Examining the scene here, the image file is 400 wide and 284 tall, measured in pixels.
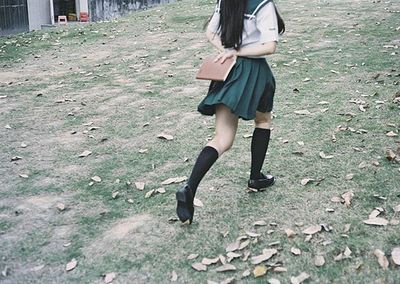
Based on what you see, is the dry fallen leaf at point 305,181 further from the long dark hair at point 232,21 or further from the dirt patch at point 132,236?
the long dark hair at point 232,21

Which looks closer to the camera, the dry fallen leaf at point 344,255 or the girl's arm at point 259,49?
the dry fallen leaf at point 344,255

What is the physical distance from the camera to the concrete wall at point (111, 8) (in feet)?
63.5

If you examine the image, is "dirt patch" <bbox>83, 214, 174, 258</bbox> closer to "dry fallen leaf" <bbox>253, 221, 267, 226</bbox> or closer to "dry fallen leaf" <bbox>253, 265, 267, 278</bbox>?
"dry fallen leaf" <bbox>253, 221, 267, 226</bbox>

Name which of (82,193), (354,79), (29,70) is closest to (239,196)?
(82,193)

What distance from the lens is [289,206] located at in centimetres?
345

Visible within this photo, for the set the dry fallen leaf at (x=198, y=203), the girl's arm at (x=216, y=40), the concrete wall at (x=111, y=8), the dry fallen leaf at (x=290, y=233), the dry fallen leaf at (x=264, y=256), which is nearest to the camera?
the dry fallen leaf at (x=264, y=256)

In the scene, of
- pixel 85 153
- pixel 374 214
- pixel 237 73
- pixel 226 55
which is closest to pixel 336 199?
pixel 374 214

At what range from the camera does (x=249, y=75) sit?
121 inches

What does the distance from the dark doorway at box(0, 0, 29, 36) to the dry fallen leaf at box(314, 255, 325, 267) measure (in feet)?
47.5

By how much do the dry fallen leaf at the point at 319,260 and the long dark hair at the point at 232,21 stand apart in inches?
54.8

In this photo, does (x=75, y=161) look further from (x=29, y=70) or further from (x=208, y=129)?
(x=29, y=70)

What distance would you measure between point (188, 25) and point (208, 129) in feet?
25.9

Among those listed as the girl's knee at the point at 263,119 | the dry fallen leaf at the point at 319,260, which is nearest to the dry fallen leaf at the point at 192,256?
the dry fallen leaf at the point at 319,260

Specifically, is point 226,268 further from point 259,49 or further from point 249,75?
point 259,49
